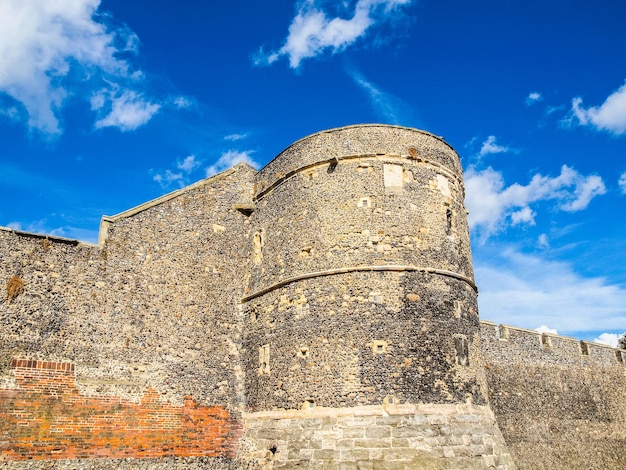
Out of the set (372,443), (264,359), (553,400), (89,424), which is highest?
(264,359)

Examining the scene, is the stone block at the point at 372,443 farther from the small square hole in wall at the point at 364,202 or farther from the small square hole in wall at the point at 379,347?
the small square hole in wall at the point at 364,202

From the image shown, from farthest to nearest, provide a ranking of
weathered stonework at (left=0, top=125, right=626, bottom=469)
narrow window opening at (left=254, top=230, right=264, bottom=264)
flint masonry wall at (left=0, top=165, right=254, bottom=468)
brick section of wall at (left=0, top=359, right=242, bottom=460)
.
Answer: narrow window opening at (left=254, top=230, right=264, bottom=264), weathered stonework at (left=0, top=125, right=626, bottom=469), flint masonry wall at (left=0, top=165, right=254, bottom=468), brick section of wall at (left=0, top=359, right=242, bottom=460)

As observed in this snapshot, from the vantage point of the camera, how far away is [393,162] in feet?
50.6

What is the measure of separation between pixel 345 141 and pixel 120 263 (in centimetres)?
731

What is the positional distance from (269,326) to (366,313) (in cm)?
316

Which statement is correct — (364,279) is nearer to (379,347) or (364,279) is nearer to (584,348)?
(379,347)

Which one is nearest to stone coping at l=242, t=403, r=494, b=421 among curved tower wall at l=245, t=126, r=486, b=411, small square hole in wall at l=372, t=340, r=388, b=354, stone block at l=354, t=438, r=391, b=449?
curved tower wall at l=245, t=126, r=486, b=411

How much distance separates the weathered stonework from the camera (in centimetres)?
1252

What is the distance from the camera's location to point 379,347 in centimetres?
1333

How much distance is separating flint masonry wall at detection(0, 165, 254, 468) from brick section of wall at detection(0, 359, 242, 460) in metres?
0.02

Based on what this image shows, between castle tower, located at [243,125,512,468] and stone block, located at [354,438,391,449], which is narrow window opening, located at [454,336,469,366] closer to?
castle tower, located at [243,125,512,468]

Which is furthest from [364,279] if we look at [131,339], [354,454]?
[131,339]

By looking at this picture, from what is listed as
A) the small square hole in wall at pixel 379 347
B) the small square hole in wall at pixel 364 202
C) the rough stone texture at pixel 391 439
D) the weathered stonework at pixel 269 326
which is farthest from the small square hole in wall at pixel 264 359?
the small square hole in wall at pixel 364 202

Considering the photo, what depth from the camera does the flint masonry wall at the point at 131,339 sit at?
12320 millimetres
